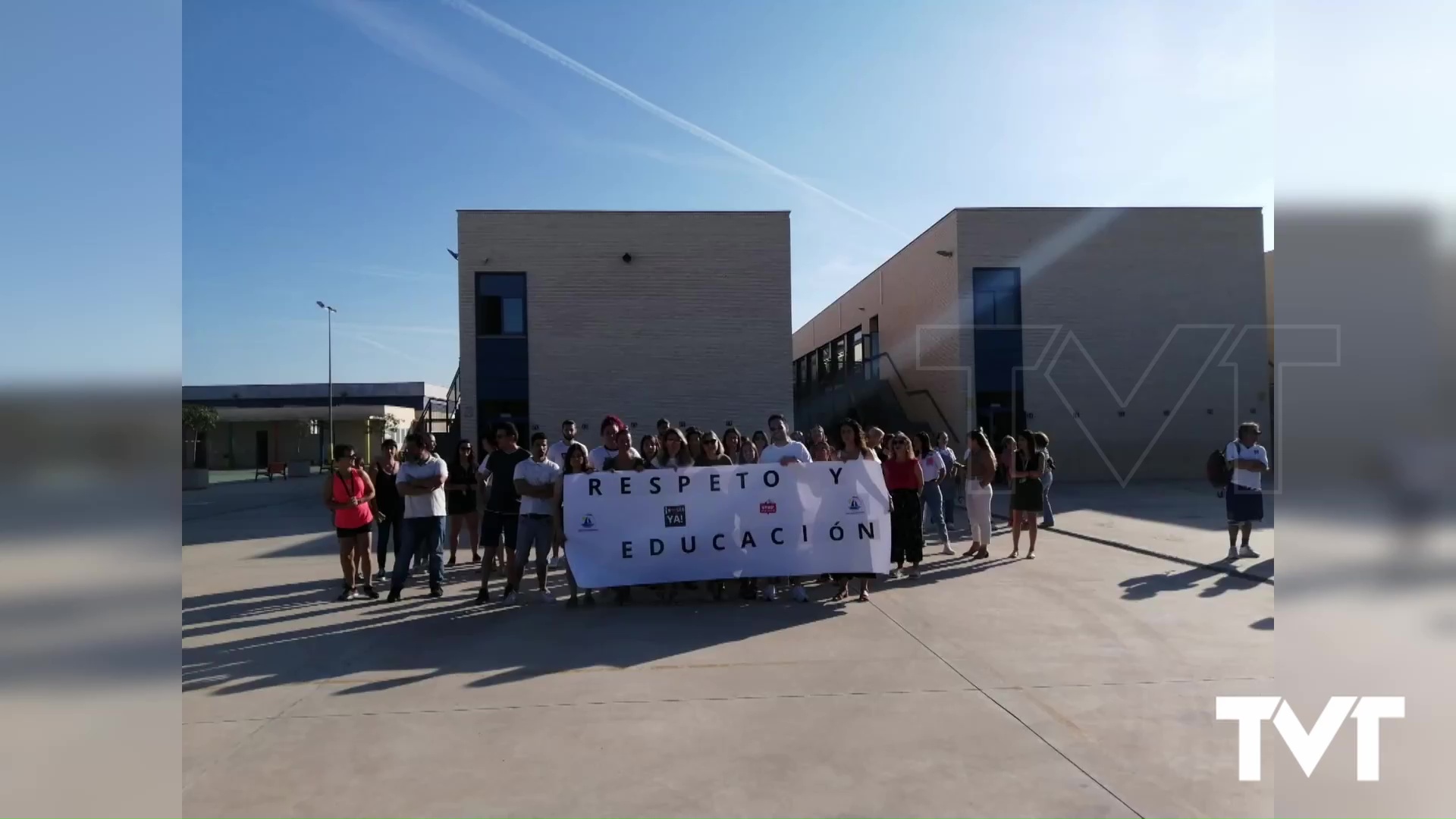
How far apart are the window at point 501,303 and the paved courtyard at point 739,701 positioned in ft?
50.9

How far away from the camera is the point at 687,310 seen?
965 inches

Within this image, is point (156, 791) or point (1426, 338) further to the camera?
point (1426, 338)

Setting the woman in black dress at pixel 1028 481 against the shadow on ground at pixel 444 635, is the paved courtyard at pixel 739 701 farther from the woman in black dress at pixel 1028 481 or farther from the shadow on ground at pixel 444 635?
the woman in black dress at pixel 1028 481

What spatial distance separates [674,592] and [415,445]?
10.1ft

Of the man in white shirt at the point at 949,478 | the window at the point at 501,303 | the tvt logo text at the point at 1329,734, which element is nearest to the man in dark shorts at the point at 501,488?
the man in white shirt at the point at 949,478

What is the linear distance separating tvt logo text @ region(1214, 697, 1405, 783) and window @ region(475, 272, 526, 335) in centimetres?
2211

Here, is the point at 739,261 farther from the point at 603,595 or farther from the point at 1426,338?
the point at 1426,338

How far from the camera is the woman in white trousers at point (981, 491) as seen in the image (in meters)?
10.9

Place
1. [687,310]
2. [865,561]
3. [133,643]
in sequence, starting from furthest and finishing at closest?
[687,310] → [865,561] → [133,643]

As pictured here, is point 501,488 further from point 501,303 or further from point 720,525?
point 501,303

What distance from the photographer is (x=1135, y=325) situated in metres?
27.0

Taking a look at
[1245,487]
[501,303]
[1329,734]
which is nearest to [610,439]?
[1329,734]

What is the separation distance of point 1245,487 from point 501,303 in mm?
19636

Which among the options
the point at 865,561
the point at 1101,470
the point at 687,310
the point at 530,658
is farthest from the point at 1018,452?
the point at 1101,470
